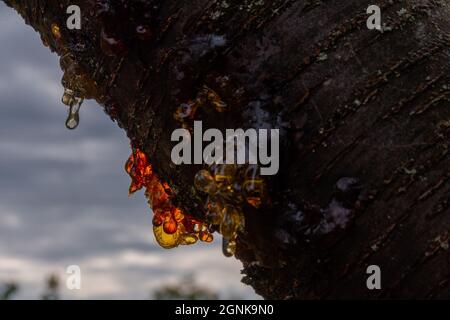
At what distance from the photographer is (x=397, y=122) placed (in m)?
1.10

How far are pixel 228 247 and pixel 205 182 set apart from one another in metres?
0.19

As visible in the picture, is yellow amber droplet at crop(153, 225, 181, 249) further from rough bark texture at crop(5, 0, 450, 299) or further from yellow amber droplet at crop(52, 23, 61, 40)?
yellow amber droplet at crop(52, 23, 61, 40)

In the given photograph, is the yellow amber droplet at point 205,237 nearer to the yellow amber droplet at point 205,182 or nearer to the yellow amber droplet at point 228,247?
the yellow amber droplet at point 228,247

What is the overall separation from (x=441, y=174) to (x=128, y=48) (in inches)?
26.5

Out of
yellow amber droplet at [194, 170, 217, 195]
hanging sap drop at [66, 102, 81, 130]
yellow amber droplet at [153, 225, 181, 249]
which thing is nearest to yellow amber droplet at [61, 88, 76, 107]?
hanging sap drop at [66, 102, 81, 130]

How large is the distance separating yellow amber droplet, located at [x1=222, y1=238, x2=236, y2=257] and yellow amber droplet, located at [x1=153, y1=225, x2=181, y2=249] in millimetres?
328

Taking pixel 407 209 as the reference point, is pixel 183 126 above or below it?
above

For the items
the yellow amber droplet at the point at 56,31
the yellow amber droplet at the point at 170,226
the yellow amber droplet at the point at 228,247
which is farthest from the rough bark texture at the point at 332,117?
the yellow amber droplet at the point at 170,226

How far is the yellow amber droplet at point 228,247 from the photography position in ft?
4.16

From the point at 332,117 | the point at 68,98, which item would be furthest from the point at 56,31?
the point at 332,117

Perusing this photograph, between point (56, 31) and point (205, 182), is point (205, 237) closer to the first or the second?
point (205, 182)

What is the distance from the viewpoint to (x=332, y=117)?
1.11 metres
